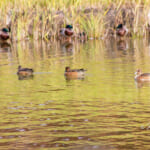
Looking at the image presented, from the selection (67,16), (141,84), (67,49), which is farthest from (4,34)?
(141,84)

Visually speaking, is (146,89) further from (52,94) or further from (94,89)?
(52,94)

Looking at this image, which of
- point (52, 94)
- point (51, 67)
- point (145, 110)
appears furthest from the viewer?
point (51, 67)

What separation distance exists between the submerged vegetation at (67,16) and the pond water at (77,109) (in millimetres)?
11665

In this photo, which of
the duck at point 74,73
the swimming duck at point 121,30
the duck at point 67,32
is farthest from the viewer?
the swimming duck at point 121,30

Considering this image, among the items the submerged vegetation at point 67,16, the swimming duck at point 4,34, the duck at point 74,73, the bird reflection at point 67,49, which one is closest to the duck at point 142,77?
the duck at point 74,73

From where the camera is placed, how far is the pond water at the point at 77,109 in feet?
22.4

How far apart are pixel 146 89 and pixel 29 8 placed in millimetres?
17690

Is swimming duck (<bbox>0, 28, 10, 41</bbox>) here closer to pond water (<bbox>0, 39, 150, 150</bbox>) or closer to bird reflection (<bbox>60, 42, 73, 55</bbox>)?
bird reflection (<bbox>60, 42, 73, 55</bbox>)

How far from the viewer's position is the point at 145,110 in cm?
855

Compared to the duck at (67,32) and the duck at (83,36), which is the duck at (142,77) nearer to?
the duck at (67,32)

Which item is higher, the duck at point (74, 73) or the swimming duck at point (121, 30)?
the swimming duck at point (121, 30)

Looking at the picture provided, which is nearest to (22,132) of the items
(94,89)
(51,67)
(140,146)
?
(140,146)

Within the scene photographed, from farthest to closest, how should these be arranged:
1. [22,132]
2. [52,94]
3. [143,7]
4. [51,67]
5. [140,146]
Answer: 1. [143,7]
2. [51,67]
3. [52,94]
4. [22,132]
5. [140,146]

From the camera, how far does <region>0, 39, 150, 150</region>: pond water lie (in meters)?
6.82
